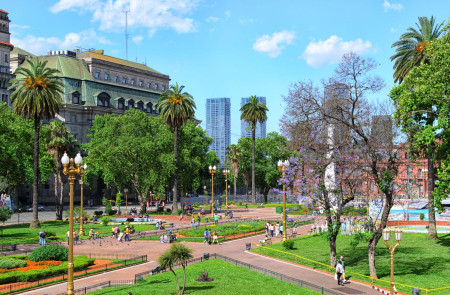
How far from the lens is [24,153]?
196 ft

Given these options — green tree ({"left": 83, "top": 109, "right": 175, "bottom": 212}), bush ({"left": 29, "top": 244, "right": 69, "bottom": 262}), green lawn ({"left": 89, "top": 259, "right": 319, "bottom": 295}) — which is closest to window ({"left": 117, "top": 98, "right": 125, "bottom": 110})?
green tree ({"left": 83, "top": 109, "right": 175, "bottom": 212})

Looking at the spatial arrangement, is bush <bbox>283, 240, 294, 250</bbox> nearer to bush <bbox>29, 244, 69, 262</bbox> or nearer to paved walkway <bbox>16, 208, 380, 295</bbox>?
paved walkway <bbox>16, 208, 380, 295</bbox>

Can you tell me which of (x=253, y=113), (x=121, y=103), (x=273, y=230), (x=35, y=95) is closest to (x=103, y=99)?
(x=121, y=103)

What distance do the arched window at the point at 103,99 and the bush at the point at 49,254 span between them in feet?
246

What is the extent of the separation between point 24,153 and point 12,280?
3836 centimetres

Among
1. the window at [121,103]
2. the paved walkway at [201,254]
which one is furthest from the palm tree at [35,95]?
the window at [121,103]

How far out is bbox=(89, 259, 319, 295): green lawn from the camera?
2228cm

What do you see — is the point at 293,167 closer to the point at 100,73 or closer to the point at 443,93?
the point at 443,93

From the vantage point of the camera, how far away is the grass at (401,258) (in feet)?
82.1

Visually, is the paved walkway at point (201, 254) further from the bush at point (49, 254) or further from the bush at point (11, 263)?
the bush at point (11, 263)

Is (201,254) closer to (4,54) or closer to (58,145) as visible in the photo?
(58,145)

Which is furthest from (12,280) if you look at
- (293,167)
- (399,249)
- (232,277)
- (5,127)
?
(5,127)

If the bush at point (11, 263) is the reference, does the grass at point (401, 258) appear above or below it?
below

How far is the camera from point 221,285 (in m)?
23.6
